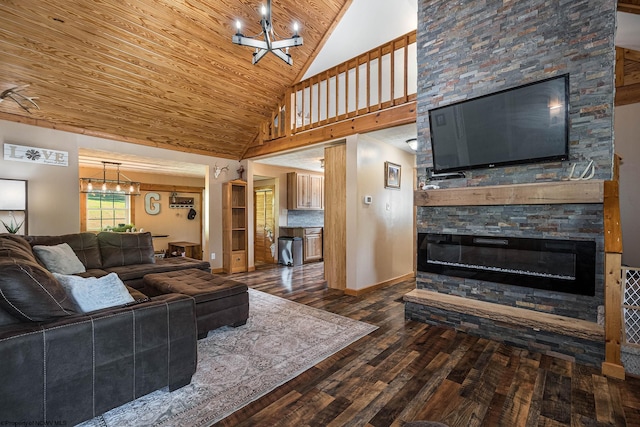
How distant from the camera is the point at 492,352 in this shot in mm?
2496

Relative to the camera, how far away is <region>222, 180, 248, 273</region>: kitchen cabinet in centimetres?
589

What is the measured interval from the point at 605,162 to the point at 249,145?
546cm

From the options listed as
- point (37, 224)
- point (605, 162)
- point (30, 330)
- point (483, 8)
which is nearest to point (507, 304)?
point (605, 162)

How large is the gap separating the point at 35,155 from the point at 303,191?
484 centimetres

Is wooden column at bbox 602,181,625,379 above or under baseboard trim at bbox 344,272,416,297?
above

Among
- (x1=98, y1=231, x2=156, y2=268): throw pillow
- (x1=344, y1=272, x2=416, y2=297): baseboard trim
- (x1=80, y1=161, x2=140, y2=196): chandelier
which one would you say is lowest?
(x1=344, y1=272, x2=416, y2=297): baseboard trim

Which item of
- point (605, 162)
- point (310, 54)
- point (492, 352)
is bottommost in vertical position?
point (492, 352)

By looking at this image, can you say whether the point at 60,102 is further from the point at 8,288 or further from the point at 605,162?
the point at 605,162

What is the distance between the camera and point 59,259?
3.22m

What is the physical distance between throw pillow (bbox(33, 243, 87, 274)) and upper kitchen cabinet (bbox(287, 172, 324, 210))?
4398 mm

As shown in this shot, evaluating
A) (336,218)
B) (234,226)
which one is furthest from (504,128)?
(234,226)

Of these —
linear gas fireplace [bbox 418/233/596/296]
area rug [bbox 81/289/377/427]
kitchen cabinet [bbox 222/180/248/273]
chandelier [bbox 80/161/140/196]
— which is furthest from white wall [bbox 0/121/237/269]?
linear gas fireplace [bbox 418/233/596/296]

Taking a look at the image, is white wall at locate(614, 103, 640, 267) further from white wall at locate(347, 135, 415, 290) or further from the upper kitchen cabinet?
the upper kitchen cabinet

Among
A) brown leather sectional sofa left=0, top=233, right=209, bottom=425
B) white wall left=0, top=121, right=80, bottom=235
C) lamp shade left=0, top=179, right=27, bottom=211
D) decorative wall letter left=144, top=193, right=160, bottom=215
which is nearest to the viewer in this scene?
brown leather sectional sofa left=0, top=233, right=209, bottom=425
